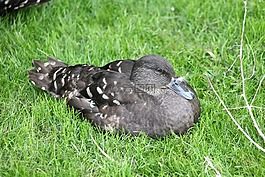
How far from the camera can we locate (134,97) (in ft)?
15.5

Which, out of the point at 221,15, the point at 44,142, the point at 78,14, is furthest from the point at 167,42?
the point at 44,142

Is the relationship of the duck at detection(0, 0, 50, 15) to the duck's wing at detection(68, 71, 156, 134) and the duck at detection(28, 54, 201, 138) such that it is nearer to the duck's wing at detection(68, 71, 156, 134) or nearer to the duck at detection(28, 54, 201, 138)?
the duck at detection(28, 54, 201, 138)

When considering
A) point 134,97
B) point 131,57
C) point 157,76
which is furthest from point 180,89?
point 131,57

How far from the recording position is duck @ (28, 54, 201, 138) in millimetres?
4617

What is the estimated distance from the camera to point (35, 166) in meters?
4.30

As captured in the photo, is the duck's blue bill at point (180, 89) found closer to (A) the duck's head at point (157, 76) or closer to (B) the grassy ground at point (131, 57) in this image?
(A) the duck's head at point (157, 76)

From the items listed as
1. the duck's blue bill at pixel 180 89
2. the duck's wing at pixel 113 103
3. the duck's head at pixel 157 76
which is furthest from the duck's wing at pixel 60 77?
the duck's blue bill at pixel 180 89

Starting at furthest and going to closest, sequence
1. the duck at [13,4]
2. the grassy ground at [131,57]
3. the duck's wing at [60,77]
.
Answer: the duck at [13,4] < the duck's wing at [60,77] < the grassy ground at [131,57]

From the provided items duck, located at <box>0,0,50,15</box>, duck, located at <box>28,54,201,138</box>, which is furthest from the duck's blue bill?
duck, located at <box>0,0,50,15</box>

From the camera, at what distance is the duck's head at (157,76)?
4.77m

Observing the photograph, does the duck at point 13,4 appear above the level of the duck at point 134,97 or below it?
above

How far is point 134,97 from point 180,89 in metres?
0.42

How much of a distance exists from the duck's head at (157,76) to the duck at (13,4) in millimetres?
1853

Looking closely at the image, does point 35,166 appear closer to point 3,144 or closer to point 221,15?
point 3,144
